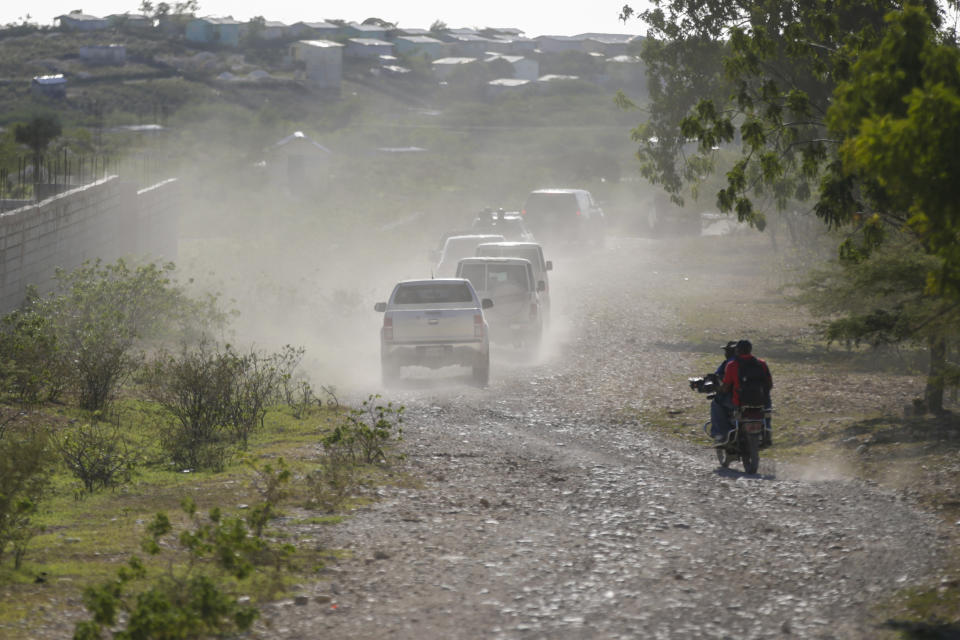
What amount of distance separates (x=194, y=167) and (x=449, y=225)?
2163 centimetres

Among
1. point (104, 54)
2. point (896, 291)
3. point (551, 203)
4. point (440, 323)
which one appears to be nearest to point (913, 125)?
point (896, 291)

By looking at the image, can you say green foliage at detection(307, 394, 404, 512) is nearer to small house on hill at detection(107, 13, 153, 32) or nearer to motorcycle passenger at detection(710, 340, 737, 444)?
motorcycle passenger at detection(710, 340, 737, 444)

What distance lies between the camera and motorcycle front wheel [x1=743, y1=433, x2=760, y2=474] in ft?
39.4

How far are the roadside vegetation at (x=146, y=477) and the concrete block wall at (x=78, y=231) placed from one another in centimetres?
50

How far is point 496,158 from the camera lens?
9119 centimetres

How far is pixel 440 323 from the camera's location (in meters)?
18.4

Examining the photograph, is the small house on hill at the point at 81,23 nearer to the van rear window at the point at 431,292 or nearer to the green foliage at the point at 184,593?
the van rear window at the point at 431,292

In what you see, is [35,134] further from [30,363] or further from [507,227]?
[30,363]

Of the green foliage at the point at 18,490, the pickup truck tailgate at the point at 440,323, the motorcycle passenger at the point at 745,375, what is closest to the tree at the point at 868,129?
the motorcycle passenger at the point at 745,375

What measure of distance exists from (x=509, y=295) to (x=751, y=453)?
10.1m

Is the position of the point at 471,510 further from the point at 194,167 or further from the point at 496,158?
the point at 496,158

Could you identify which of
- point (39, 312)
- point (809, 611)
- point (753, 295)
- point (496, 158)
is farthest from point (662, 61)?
point (496, 158)

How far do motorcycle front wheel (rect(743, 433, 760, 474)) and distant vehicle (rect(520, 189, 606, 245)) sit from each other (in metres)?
31.3

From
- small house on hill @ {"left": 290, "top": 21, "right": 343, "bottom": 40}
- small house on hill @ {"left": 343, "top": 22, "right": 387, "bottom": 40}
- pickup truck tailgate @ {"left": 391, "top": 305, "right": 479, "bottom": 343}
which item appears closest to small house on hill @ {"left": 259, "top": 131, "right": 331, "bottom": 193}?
pickup truck tailgate @ {"left": 391, "top": 305, "right": 479, "bottom": 343}
